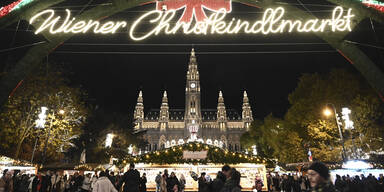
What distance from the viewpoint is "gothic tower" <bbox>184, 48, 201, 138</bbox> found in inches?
3802

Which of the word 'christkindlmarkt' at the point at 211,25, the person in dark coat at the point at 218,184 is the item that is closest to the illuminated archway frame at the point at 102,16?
the word 'christkindlmarkt' at the point at 211,25

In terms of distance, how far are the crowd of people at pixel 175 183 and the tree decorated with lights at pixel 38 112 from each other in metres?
4.93

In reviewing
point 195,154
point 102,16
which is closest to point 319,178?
point 102,16

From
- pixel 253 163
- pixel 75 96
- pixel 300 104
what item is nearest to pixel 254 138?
pixel 300 104

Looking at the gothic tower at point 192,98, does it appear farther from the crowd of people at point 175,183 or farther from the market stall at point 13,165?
the crowd of people at point 175,183

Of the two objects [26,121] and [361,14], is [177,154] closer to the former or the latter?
[26,121]

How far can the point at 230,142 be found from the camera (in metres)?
105

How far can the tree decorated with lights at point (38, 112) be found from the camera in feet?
51.8

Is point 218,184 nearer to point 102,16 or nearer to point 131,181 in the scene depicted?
point 131,181

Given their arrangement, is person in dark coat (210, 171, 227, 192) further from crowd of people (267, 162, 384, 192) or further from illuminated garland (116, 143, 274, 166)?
illuminated garland (116, 143, 274, 166)

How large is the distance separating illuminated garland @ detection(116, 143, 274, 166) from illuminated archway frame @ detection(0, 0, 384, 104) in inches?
362

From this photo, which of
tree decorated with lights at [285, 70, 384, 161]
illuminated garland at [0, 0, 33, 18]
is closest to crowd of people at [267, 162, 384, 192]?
tree decorated with lights at [285, 70, 384, 161]

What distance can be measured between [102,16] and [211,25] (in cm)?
465

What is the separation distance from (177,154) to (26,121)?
11.6 metres
